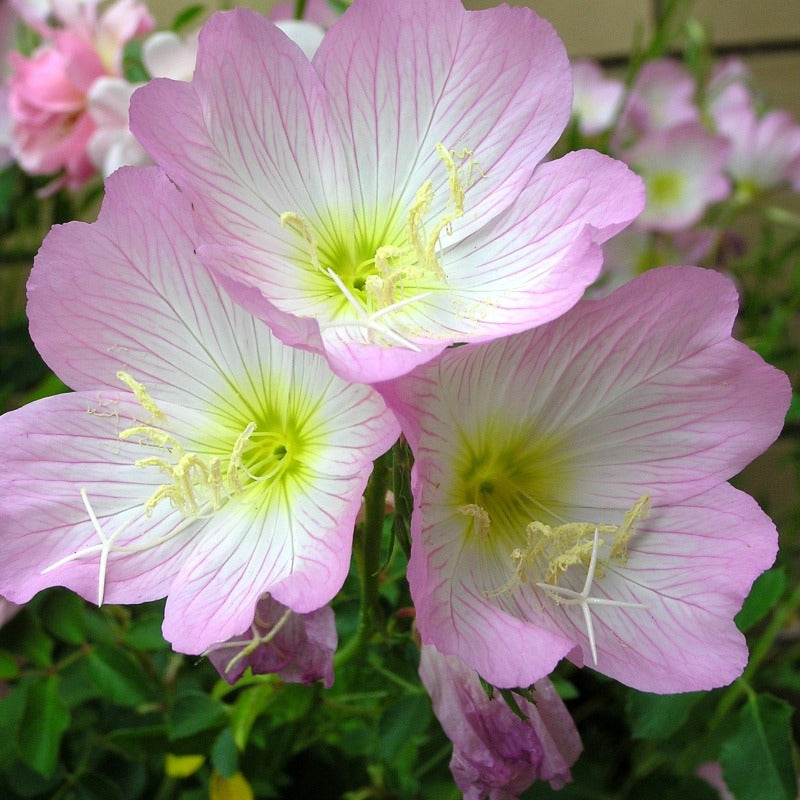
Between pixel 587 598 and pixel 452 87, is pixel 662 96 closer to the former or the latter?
pixel 452 87

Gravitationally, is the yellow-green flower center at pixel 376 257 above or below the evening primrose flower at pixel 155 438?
above

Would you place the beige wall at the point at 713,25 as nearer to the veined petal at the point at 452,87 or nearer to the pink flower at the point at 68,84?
the pink flower at the point at 68,84

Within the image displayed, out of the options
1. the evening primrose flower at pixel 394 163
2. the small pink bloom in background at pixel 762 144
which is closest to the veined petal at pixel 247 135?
the evening primrose flower at pixel 394 163

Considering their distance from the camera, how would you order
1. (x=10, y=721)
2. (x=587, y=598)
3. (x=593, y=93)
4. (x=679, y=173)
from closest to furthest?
(x=587, y=598) < (x=10, y=721) < (x=679, y=173) < (x=593, y=93)

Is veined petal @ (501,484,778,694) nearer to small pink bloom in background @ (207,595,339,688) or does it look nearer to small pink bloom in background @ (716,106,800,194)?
small pink bloom in background @ (207,595,339,688)

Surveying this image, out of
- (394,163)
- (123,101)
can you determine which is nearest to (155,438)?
(394,163)

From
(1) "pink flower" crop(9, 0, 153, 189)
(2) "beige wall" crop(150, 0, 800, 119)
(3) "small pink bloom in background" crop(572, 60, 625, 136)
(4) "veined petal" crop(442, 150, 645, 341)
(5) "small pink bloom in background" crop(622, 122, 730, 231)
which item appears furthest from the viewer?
(2) "beige wall" crop(150, 0, 800, 119)

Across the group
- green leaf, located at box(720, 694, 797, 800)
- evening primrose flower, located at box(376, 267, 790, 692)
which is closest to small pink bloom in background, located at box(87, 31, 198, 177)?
evening primrose flower, located at box(376, 267, 790, 692)
